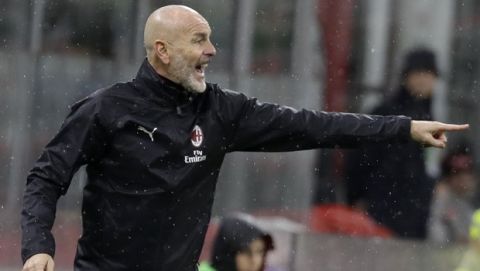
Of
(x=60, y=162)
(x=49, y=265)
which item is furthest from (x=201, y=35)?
(x=49, y=265)

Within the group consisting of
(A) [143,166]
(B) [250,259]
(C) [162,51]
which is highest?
(C) [162,51]

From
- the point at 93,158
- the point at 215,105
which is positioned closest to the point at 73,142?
the point at 93,158

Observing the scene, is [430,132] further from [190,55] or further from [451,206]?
[451,206]

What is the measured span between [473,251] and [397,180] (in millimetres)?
671

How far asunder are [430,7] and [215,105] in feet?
13.0

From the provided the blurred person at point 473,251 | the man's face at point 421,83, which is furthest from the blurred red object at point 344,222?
the man's face at point 421,83

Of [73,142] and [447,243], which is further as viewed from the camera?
[447,243]

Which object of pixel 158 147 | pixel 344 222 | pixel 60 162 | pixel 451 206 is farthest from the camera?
pixel 344 222

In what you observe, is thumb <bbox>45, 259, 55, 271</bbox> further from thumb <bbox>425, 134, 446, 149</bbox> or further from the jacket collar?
thumb <bbox>425, 134, 446, 149</bbox>

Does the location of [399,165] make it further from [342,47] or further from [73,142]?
[73,142]

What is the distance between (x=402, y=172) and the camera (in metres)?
10.9

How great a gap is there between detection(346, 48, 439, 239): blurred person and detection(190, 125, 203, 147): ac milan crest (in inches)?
142

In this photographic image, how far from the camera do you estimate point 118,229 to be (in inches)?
285

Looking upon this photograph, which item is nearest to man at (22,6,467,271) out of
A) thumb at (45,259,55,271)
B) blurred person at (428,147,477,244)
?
thumb at (45,259,55,271)
